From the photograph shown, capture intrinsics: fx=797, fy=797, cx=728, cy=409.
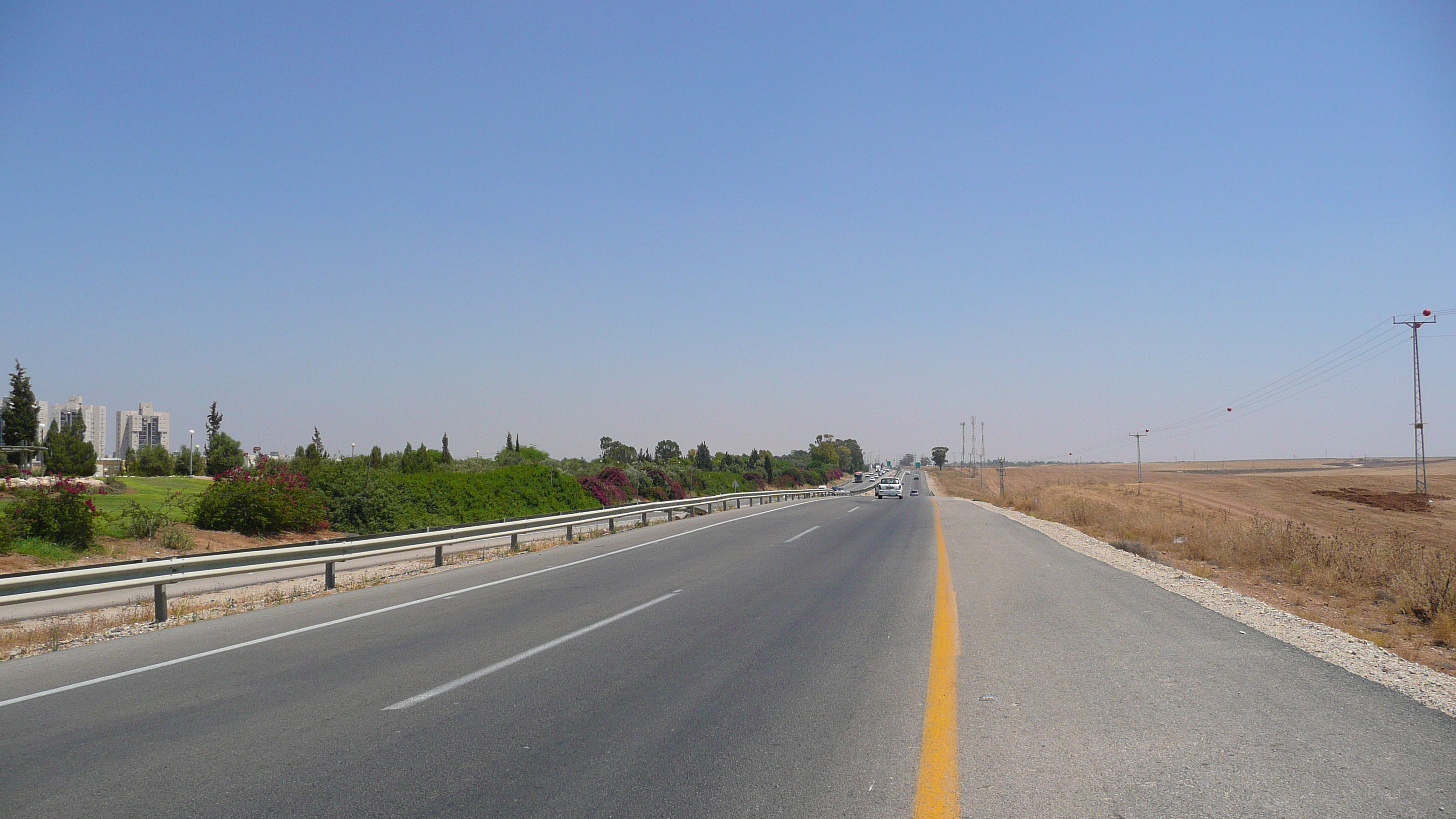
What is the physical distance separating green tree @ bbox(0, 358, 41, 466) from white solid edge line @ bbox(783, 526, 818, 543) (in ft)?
222

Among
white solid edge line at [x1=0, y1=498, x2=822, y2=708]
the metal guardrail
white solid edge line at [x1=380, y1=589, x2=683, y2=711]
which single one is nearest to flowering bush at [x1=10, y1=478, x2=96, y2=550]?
the metal guardrail

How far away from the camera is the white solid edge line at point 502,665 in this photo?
20.5 feet

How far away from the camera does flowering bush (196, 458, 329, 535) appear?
2614 centimetres

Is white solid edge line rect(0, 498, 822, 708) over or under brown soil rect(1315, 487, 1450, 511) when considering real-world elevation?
over

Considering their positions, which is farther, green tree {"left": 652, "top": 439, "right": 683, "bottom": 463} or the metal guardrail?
green tree {"left": 652, "top": 439, "right": 683, "bottom": 463}

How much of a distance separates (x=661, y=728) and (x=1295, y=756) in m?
3.96

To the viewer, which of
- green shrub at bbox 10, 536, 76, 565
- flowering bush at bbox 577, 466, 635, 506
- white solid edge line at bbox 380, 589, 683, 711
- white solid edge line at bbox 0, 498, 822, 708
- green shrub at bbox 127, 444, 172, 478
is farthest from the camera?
green shrub at bbox 127, 444, 172, 478

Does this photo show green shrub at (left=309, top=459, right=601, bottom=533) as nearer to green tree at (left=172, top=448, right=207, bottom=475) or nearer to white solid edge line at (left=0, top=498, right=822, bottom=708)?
white solid edge line at (left=0, top=498, right=822, bottom=708)

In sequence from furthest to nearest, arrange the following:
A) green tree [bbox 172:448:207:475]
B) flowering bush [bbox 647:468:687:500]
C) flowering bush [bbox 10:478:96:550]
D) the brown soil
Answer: green tree [bbox 172:448:207:475] < flowering bush [bbox 647:468:687:500] < the brown soil < flowering bush [bbox 10:478:96:550]

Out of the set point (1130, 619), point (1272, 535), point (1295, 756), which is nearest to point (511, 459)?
point (1272, 535)

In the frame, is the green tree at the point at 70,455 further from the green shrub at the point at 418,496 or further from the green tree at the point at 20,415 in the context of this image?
the green shrub at the point at 418,496

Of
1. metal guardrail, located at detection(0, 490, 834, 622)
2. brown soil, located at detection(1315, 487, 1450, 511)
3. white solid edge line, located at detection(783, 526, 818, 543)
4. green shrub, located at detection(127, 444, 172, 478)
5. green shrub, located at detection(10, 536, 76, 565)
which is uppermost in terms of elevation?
green shrub, located at detection(127, 444, 172, 478)

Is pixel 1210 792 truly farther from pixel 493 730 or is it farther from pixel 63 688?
pixel 63 688

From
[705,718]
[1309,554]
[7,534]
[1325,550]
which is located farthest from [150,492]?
[1325,550]
